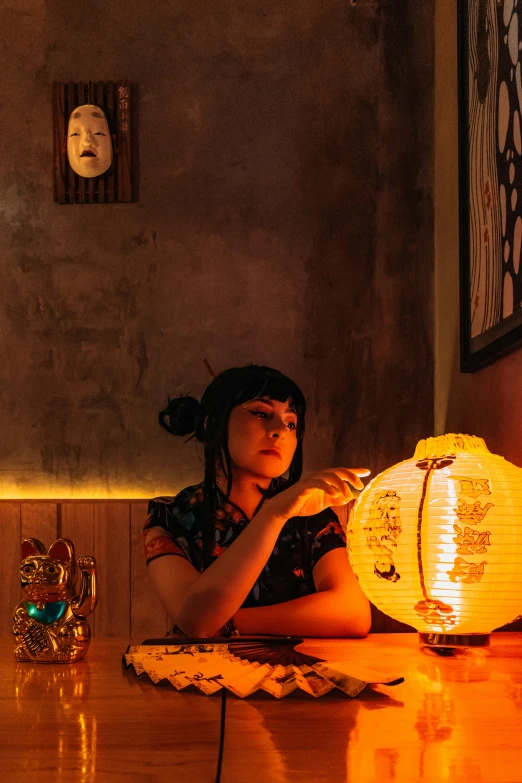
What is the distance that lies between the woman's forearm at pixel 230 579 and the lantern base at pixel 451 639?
0.32 m

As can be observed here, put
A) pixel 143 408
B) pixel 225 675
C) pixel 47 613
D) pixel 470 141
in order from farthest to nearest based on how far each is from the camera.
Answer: pixel 143 408
pixel 470 141
pixel 47 613
pixel 225 675

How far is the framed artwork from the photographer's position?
181 cm

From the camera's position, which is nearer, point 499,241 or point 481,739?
point 481,739

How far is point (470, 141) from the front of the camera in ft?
7.23

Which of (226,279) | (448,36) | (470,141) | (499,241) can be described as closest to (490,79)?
(470,141)

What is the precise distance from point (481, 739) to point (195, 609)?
840mm

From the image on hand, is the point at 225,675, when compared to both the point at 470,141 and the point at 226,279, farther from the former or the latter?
the point at 226,279

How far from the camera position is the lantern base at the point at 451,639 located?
1.35 meters

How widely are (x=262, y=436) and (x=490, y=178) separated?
2.65ft

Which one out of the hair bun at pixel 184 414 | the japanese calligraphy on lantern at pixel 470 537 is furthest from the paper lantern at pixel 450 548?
the hair bun at pixel 184 414

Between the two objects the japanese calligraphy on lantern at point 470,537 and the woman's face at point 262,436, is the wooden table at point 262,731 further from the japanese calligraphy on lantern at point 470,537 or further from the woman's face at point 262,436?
the woman's face at point 262,436

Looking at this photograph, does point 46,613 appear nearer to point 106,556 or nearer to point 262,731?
point 262,731

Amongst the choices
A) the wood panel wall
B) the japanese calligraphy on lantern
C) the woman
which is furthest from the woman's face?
the wood panel wall

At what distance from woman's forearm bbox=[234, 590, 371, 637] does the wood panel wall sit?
0.88 m
